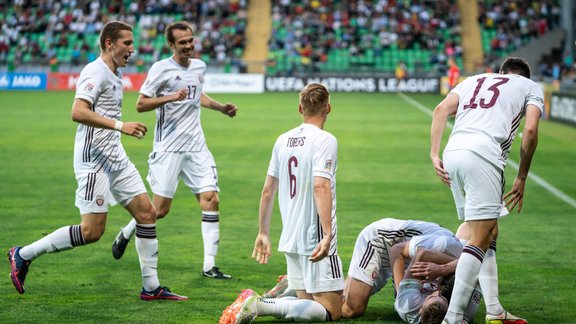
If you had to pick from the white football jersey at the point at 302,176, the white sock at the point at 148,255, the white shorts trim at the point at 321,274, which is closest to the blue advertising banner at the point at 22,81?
the white sock at the point at 148,255

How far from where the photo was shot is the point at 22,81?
152ft

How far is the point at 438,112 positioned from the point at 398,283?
4.27 feet

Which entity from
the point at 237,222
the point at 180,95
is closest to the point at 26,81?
the point at 237,222

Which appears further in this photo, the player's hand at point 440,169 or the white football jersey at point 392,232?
the white football jersey at point 392,232

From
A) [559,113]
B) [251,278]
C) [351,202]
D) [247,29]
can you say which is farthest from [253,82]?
[251,278]

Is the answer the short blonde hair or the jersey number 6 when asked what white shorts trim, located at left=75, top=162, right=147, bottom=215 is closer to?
the jersey number 6

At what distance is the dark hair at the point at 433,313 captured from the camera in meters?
6.84

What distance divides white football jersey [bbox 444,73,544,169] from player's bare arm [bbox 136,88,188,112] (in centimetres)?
283

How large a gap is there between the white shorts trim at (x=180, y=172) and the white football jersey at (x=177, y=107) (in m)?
0.07

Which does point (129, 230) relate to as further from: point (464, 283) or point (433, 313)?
point (464, 283)

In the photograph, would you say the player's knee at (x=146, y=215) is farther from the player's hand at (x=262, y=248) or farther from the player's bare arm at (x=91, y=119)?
the player's hand at (x=262, y=248)

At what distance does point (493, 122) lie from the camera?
275 inches

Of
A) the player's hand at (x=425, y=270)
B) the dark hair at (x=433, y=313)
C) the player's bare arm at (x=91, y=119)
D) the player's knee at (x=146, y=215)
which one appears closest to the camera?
the dark hair at (x=433, y=313)

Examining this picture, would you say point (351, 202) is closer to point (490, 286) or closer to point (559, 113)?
point (490, 286)
